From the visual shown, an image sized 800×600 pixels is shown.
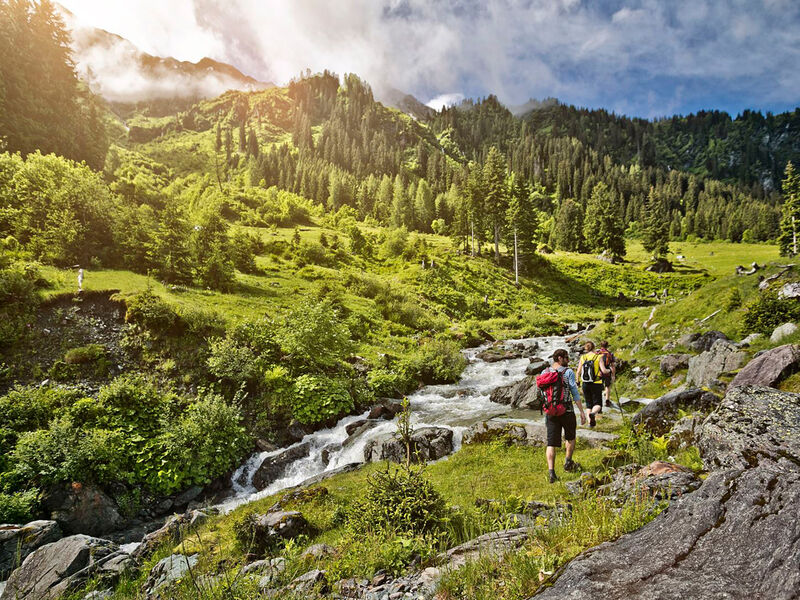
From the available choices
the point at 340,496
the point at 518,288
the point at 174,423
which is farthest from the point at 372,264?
the point at 340,496

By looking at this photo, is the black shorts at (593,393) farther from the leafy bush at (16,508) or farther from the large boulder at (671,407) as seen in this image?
the leafy bush at (16,508)

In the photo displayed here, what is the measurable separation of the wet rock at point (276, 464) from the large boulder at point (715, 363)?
15756 mm

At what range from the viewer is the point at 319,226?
3258 inches

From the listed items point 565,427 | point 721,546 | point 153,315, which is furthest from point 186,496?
point 721,546

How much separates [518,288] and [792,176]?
52.9 meters

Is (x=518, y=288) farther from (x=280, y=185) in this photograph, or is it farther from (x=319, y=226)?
(x=280, y=185)

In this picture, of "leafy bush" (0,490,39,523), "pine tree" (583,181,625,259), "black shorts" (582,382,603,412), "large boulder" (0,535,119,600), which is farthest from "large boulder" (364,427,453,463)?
"pine tree" (583,181,625,259)

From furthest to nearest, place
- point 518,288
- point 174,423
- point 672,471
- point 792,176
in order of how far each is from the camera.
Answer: point 792,176
point 518,288
point 174,423
point 672,471

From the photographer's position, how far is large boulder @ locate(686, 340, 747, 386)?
12766 millimetres

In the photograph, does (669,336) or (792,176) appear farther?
(792,176)

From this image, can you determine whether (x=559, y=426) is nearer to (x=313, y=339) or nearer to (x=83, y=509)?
(x=313, y=339)

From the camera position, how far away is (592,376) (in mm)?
12719

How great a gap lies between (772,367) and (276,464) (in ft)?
55.5

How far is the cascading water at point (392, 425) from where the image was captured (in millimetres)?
14320
